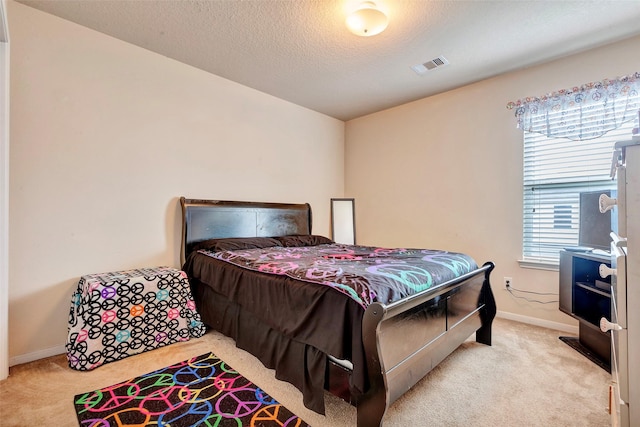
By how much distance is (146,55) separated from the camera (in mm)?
2781

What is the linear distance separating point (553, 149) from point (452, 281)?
2022 mm

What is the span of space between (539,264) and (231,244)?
3.10 metres

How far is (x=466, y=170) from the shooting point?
3.49 meters

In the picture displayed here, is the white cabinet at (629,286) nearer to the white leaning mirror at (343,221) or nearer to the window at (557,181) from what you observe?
the window at (557,181)

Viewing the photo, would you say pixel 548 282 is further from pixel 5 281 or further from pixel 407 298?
pixel 5 281

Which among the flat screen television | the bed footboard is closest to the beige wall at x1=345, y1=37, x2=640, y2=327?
the flat screen television

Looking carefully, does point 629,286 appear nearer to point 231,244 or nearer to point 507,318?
point 507,318

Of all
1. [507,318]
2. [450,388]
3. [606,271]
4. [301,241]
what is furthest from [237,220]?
[507,318]

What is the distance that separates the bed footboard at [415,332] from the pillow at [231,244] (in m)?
1.90

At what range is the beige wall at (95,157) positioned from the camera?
2.20m

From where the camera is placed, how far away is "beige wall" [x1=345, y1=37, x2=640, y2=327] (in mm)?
2928

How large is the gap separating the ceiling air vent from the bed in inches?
74.1

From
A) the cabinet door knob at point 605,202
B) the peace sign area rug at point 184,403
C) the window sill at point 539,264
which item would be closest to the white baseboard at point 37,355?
the peace sign area rug at point 184,403

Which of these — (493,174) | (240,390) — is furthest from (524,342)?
(240,390)
